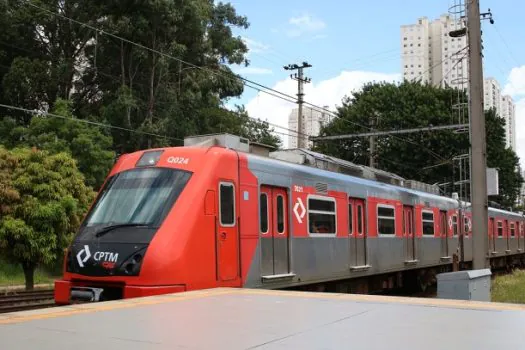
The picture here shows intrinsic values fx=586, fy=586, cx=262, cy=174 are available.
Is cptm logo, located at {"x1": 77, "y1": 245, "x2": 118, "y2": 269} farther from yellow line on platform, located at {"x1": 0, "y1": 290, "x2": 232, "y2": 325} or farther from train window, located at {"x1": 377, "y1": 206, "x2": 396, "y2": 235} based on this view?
train window, located at {"x1": 377, "y1": 206, "x2": 396, "y2": 235}

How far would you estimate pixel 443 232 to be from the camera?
65.8ft

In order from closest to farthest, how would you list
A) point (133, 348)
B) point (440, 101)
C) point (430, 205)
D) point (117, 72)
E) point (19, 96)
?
1. point (133, 348)
2. point (430, 205)
3. point (19, 96)
4. point (117, 72)
5. point (440, 101)

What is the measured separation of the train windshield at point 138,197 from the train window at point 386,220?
6853 mm

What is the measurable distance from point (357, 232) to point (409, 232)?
12.5 ft

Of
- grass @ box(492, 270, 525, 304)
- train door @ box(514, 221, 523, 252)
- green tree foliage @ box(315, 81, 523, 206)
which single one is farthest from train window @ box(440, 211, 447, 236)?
green tree foliage @ box(315, 81, 523, 206)

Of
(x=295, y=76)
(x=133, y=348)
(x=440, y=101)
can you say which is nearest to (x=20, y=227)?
(x=133, y=348)

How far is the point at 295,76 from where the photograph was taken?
34.0 m

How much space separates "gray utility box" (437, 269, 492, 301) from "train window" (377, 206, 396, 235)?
5.38 metres

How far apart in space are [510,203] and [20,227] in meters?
43.8

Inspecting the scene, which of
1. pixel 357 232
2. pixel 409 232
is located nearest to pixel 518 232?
pixel 409 232

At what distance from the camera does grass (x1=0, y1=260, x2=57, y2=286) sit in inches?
865

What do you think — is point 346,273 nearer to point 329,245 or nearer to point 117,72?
point 329,245

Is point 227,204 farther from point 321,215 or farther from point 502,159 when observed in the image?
point 502,159

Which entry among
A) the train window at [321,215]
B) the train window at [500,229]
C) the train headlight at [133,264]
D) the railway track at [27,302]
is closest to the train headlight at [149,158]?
the train headlight at [133,264]
